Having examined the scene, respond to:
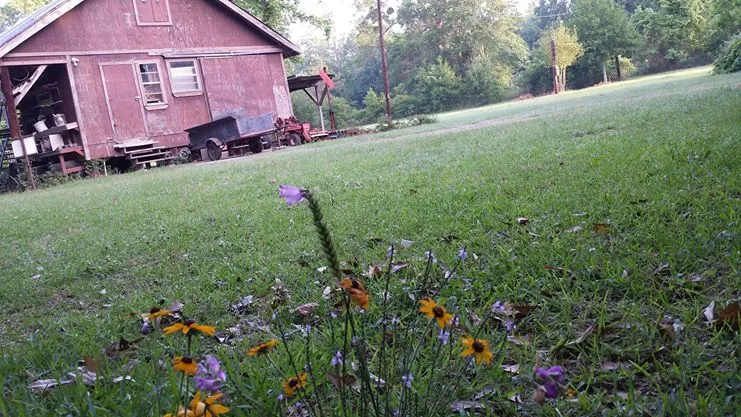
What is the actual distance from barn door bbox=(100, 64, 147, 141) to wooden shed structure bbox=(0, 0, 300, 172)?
1.2 inches

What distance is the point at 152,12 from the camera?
18156mm

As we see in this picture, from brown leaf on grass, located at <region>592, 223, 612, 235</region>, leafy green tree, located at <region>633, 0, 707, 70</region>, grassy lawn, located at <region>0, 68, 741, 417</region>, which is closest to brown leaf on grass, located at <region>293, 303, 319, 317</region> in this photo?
grassy lawn, located at <region>0, 68, 741, 417</region>

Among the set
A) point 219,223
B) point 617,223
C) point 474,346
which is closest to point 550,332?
point 474,346

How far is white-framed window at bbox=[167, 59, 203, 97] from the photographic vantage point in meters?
18.6

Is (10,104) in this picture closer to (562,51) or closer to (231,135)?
(231,135)

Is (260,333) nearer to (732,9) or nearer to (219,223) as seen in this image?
(219,223)

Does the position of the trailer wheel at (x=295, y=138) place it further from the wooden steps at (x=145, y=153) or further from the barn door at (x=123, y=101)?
the barn door at (x=123, y=101)

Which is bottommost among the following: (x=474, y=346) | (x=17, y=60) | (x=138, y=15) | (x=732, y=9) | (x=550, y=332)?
(x=550, y=332)

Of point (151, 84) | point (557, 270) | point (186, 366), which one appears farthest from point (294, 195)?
point (151, 84)

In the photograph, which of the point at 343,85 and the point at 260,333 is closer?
the point at 260,333

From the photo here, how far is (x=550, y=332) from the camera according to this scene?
6.73 feet

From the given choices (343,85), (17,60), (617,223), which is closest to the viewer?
(617,223)

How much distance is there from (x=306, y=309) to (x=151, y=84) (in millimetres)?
17535

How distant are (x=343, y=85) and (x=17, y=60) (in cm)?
5280
